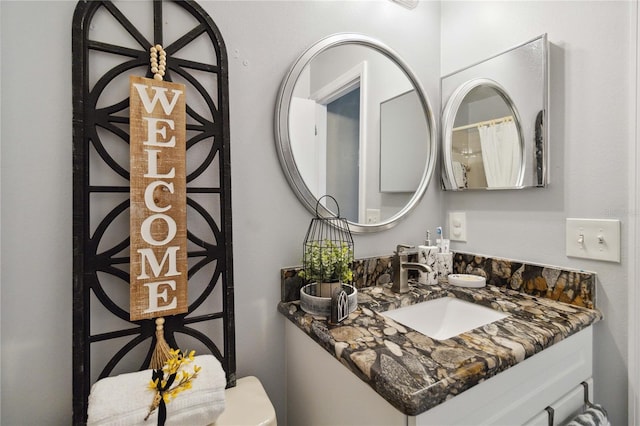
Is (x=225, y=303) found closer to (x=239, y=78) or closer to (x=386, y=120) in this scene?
(x=239, y=78)

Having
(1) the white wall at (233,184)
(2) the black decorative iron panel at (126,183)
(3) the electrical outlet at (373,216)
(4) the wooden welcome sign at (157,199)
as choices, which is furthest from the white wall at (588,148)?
(4) the wooden welcome sign at (157,199)

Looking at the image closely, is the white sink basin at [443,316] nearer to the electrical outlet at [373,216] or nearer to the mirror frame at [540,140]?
the electrical outlet at [373,216]

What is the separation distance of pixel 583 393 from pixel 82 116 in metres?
1.55

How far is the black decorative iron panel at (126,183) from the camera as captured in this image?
0.75m

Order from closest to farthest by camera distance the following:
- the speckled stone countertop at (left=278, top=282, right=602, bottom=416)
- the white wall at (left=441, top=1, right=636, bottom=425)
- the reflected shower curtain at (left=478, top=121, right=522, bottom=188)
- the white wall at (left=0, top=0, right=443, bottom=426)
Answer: the speckled stone countertop at (left=278, top=282, right=602, bottom=416), the white wall at (left=0, top=0, right=443, bottom=426), the white wall at (left=441, top=1, right=636, bottom=425), the reflected shower curtain at (left=478, top=121, right=522, bottom=188)

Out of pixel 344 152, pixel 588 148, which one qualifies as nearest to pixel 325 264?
pixel 344 152

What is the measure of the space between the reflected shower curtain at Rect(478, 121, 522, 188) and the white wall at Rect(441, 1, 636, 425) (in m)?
0.07

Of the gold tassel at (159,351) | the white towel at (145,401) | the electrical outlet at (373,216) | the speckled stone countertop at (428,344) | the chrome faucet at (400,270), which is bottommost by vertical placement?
the white towel at (145,401)

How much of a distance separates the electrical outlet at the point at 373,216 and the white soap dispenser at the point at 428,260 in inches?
8.7

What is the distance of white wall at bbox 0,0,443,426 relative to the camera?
0.73m

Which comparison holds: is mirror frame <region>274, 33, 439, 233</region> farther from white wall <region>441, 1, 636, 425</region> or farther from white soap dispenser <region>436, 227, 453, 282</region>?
white wall <region>441, 1, 636, 425</region>

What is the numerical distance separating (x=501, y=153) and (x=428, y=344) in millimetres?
816

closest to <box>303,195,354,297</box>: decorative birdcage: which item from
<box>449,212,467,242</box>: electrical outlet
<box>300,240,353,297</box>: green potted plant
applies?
<box>300,240,353,297</box>: green potted plant

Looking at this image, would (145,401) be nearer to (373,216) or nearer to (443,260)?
(373,216)
